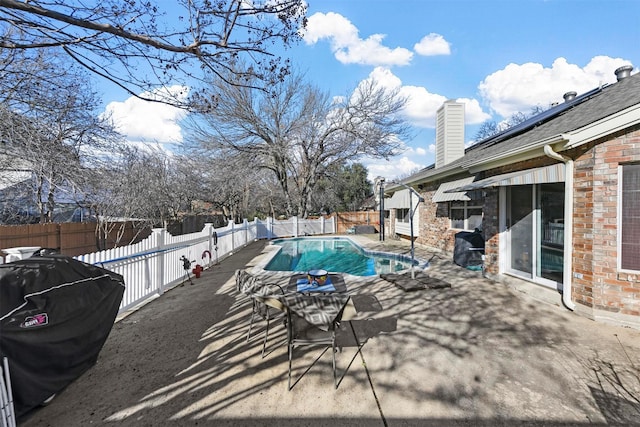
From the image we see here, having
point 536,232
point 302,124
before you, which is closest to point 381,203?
point 302,124

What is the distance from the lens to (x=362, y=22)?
459 inches

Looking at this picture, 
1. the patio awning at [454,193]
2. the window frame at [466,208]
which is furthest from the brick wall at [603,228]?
the window frame at [466,208]

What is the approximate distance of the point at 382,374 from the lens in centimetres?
317

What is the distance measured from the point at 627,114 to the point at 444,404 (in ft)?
15.7

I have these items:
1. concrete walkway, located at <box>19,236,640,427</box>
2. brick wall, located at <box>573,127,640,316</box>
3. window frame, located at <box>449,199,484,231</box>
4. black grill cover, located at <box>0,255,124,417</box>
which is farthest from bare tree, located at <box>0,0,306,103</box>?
window frame, located at <box>449,199,484,231</box>

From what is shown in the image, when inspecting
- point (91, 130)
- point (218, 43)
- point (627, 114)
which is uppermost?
point (91, 130)

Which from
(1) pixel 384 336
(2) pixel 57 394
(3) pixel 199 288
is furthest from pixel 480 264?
(2) pixel 57 394

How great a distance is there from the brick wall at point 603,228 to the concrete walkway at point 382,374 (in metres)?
0.40

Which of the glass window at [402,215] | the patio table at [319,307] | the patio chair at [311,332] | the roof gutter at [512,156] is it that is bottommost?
the patio chair at [311,332]

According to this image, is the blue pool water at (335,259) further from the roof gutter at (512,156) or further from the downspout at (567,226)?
the downspout at (567,226)

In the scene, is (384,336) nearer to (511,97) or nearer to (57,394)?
(57,394)

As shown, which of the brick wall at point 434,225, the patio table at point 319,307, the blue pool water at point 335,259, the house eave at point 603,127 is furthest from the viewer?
the brick wall at point 434,225

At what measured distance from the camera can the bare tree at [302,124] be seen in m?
19.3

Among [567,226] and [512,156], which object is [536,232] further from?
[512,156]
